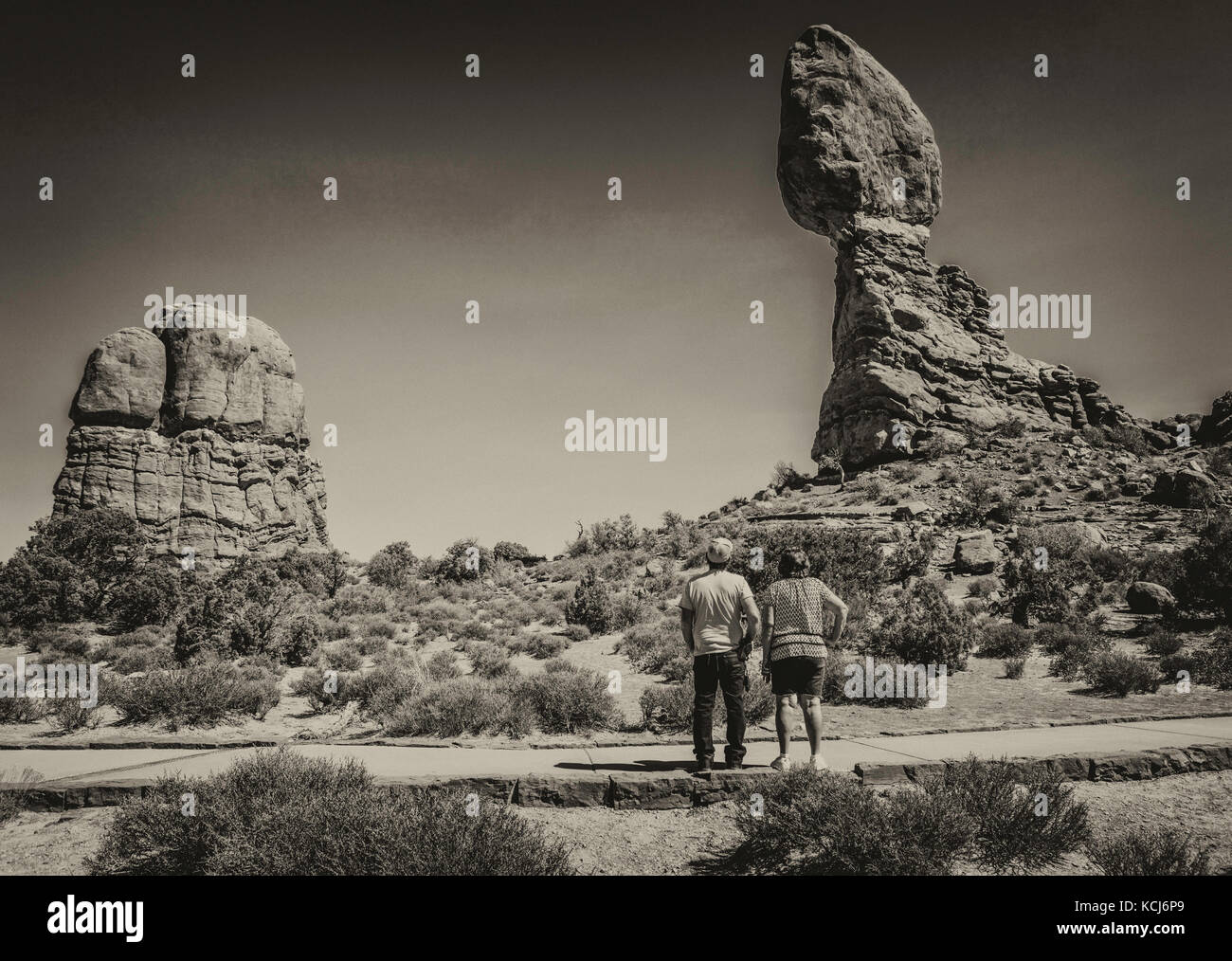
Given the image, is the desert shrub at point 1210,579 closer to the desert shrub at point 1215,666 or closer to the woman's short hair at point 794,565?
the desert shrub at point 1215,666

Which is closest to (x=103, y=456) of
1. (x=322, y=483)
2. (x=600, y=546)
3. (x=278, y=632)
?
(x=322, y=483)

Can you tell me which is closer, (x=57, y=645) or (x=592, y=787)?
(x=592, y=787)

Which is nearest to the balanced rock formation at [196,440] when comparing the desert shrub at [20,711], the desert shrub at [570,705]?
the desert shrub at [20,711]

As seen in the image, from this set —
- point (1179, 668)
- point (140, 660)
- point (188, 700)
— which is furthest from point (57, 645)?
point (1179, 668)

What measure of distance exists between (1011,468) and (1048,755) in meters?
36.8

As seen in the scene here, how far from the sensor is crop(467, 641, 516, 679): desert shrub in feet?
47.4

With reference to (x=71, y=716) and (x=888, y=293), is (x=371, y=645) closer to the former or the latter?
(x=71, y=716)

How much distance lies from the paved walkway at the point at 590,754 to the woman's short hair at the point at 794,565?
1633mm

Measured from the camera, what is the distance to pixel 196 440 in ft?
152

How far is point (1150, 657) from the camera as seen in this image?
1366 centimetres

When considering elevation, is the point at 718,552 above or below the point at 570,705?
above

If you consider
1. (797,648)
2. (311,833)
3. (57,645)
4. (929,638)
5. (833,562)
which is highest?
(797,648)

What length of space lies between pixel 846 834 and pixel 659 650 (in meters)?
11.0
